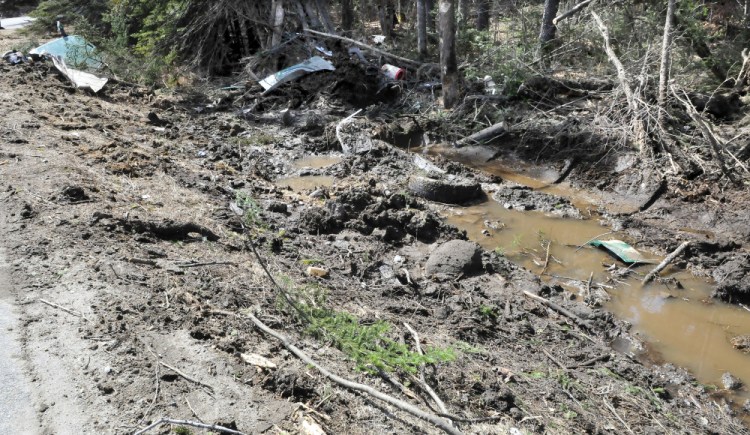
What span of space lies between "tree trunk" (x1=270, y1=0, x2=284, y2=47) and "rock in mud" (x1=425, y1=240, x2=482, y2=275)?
8372 mm

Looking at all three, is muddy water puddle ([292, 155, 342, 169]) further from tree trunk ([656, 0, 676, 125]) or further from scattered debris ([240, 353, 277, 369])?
scattered debris ([240, 353, 277, 369])

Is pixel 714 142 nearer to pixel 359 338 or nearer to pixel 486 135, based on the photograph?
pixel 486 135

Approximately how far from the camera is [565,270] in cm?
650

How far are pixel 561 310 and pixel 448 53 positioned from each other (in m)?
6.14

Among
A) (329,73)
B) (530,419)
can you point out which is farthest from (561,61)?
(530,419)

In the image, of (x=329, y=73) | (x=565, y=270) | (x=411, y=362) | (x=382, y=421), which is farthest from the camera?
(x=329, y=73)

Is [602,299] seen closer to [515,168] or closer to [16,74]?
[515,168]

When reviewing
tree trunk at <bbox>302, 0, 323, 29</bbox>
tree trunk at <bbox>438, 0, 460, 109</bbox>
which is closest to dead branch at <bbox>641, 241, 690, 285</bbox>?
tree trunk at <bbox>438, 0, 460, 109</bbox>

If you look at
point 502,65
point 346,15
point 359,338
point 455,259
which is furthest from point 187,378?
point 346,15

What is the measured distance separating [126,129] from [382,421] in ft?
25.0

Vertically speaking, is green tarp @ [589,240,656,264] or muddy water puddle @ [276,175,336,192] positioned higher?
muddy water puddle @ [276,175,336,192]

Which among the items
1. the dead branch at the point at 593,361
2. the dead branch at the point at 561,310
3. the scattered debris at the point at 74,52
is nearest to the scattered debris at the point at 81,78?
the scattered debris at the point at 74,52

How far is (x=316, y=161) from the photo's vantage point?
9.23 meters

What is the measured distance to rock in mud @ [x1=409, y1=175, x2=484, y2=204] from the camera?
7863 millimetres
